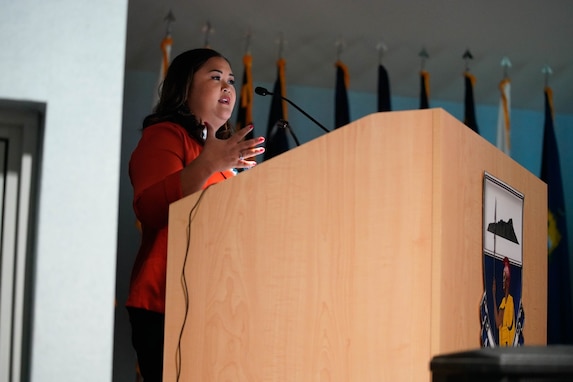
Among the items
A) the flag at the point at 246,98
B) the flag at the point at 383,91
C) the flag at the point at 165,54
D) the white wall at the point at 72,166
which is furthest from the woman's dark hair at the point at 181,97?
the flag at the point at 383,91

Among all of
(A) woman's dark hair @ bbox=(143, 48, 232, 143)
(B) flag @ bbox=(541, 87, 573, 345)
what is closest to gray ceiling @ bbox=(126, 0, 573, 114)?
(B) flag @ bbox=(541, 87, 573, 345)

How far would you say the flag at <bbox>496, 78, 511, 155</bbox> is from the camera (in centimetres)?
531

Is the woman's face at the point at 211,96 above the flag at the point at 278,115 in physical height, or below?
below

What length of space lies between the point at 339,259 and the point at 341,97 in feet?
10.7

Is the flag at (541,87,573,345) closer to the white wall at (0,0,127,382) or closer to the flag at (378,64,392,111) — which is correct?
the flag at (378,64,392,111)

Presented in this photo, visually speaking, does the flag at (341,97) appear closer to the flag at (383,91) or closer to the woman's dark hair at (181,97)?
the flag at (383,91)

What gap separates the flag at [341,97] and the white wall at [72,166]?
3.33 m

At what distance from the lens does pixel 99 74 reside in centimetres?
192

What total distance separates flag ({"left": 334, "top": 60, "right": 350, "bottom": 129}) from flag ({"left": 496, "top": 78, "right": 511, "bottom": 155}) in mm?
824

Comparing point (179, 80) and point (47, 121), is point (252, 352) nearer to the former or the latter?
point (47, 121)

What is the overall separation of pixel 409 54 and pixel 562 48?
803 mm

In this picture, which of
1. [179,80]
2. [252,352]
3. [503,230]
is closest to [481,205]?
[503,230]

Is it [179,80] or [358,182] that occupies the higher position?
[179,80]

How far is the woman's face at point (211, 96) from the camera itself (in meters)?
2.83
